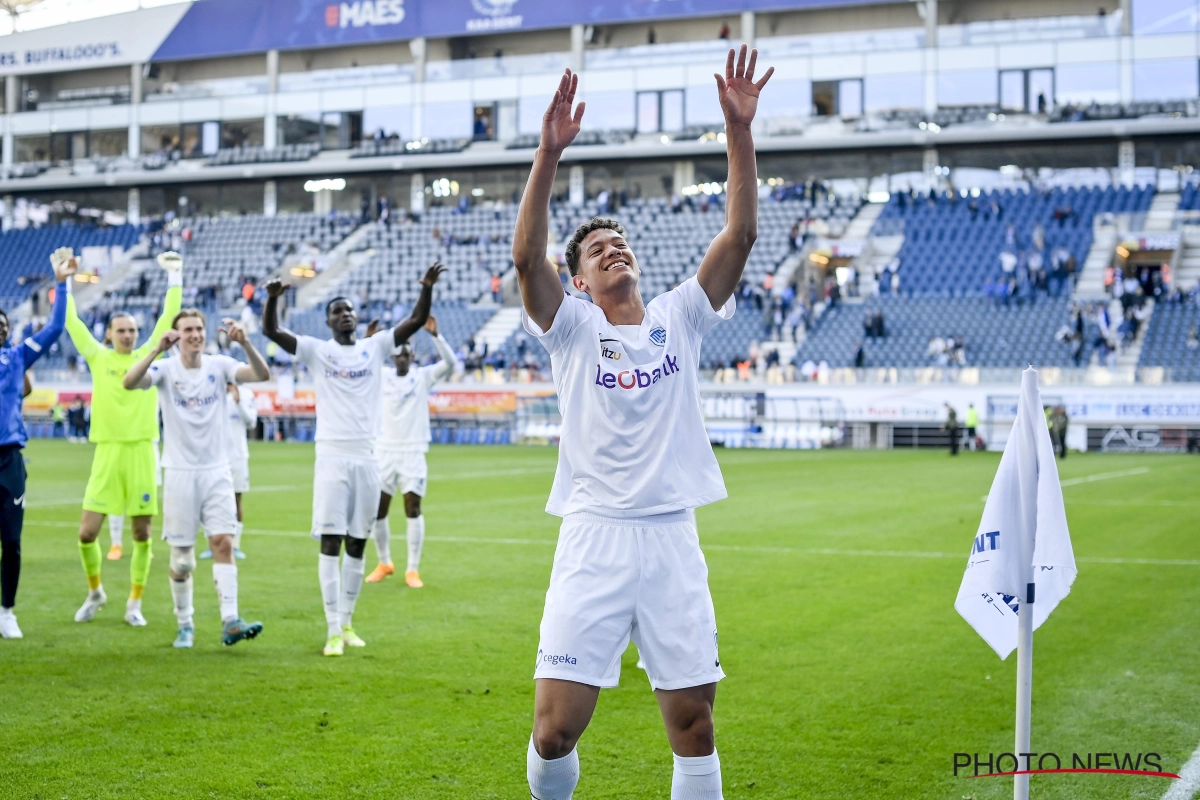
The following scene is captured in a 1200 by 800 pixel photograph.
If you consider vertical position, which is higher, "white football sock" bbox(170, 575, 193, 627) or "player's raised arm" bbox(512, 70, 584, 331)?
"player's raised arm" bbox(512, 70, 584, 331)

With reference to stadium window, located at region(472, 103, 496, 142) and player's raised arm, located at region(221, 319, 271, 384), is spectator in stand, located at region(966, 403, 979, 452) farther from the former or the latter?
player's raised arm, located at region(221, 319, 271, 384)

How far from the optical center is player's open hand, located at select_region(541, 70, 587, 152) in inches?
166

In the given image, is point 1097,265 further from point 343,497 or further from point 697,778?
point 697,778

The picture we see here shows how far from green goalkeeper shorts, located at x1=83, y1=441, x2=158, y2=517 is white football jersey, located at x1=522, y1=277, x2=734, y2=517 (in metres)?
6.47

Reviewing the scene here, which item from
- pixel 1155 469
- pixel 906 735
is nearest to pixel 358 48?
pixel 1155 469

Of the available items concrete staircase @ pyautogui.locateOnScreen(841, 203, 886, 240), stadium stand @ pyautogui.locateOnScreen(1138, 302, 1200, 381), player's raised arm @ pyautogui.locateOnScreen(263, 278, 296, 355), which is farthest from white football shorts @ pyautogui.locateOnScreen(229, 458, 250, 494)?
concrete staircase @ pyautogui.locateOnScreen(841, 203, 886, 240)

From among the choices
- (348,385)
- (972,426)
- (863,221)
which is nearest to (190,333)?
(348,385)

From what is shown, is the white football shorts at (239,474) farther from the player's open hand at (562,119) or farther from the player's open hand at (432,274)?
the player's open hand at (562,119)

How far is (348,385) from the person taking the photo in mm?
8922

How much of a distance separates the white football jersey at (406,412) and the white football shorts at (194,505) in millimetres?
3757

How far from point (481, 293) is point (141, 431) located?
42535 millimetres

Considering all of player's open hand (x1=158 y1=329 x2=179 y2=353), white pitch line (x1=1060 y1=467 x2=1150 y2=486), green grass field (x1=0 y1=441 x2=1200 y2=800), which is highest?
player's open hand (x1=158 y1=329 x2=179 y2=353)

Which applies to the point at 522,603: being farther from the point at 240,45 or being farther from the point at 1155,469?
the point at 240,45

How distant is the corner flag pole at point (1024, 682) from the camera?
4629mm
